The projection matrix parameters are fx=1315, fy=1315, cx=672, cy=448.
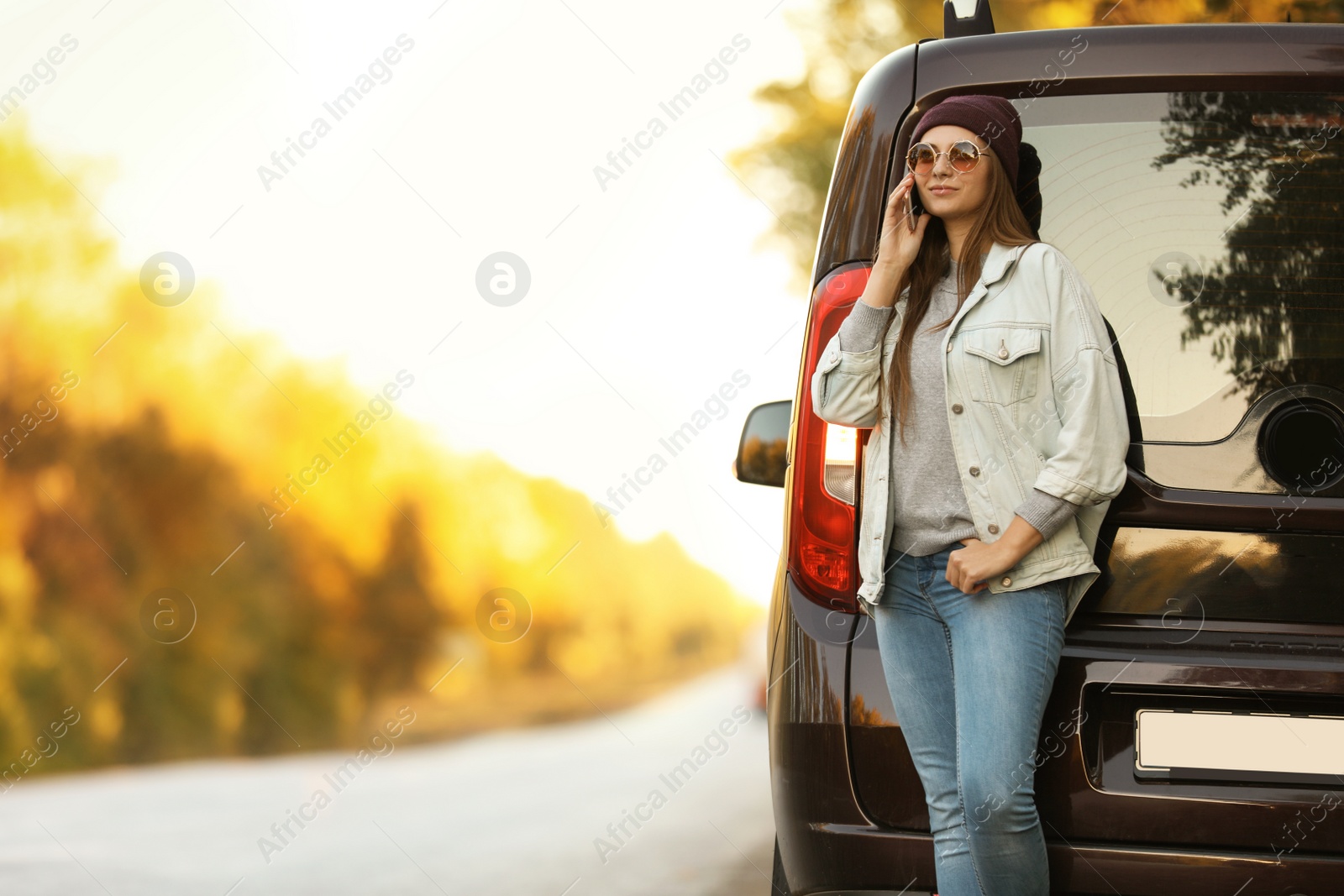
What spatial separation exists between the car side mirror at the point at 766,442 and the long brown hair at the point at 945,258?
75 cm

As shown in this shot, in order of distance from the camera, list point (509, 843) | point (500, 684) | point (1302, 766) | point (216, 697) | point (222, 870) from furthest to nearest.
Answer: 1. point (500, 684)
2. point (216, 697)
3. point (509, 843)
4. point (222, 870)
5. point (1302, 766)

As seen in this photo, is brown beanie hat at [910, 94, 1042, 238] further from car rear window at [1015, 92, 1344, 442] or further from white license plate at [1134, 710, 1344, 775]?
white license plate at [1134, 710, 1344, 775]

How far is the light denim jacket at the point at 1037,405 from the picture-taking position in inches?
85.4

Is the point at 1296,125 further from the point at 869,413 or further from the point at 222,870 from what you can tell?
the point at 222,870

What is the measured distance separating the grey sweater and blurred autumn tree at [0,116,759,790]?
7.28m

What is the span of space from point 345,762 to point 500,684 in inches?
139

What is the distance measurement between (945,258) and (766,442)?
0.85 metres

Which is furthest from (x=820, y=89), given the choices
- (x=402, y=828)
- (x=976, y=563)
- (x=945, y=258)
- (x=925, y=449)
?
(x=976, y=563)

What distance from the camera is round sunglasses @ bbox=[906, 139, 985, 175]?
2262mm

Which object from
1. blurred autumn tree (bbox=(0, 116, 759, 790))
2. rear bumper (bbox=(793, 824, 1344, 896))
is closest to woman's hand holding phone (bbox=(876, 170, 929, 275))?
rear bumper (bbox=(793, 824, 1344, 896))

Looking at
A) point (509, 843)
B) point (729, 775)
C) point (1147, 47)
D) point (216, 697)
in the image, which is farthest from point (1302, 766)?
point (216, 697)

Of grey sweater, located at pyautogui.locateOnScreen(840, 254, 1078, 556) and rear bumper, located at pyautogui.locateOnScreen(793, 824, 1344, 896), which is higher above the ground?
grey sweater, located at pyautogui.locateOnScreen(840, 254, 1078, 556)

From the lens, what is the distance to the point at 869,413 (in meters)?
2.35

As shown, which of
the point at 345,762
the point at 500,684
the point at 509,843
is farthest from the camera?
the point at 500,684
